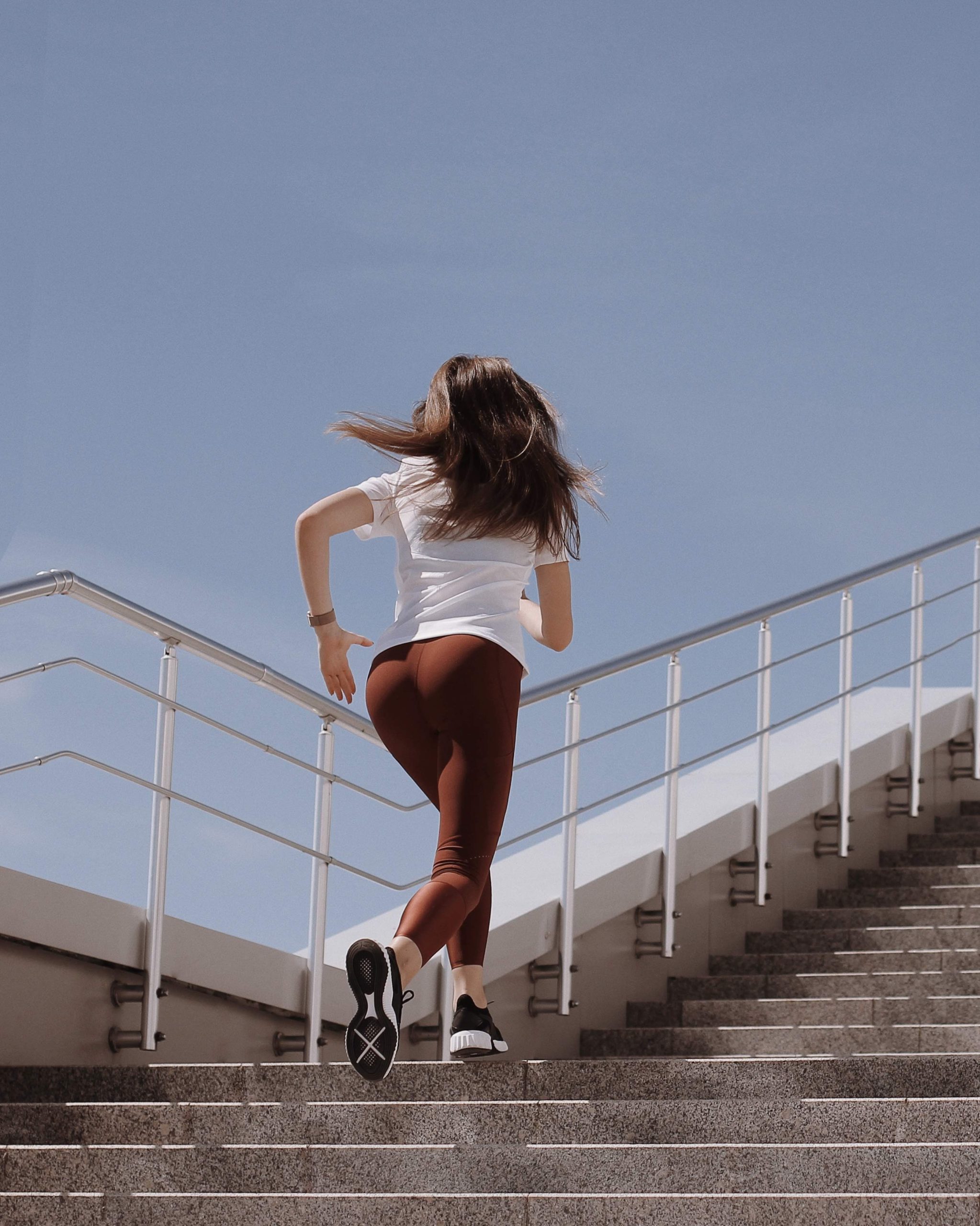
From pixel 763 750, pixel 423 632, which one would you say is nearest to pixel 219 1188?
pixel 423 632

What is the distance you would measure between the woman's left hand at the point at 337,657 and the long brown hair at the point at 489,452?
235 millimetres

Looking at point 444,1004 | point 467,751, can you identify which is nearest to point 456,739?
point 467,751

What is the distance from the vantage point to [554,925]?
13.2ft

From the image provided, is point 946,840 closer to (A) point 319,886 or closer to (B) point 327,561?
(A) point 319,886

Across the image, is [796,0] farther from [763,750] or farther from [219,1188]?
[219,1188]

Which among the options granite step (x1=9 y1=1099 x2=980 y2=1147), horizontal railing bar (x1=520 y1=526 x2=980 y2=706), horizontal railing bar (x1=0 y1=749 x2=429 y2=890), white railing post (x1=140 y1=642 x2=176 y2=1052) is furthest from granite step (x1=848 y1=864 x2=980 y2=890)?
white railing post (x1=140 y1=642 x2=176 y2=1052)

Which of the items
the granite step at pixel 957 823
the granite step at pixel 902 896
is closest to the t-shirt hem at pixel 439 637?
the granite step at pixel 902 896

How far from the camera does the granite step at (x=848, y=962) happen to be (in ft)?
13.3

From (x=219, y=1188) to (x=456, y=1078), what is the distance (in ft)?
1.56

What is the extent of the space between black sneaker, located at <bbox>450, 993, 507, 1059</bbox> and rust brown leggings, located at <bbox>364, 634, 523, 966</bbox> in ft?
0.36

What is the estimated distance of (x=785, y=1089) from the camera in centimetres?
264

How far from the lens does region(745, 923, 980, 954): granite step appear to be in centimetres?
423

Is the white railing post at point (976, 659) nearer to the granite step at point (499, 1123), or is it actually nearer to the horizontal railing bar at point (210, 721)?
the horizontal railing bar at point (210, 721)

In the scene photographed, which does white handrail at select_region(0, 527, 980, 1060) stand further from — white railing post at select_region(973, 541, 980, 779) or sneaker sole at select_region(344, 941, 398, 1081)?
sneaker sole at select_region(344, 941, 398, 1081)
